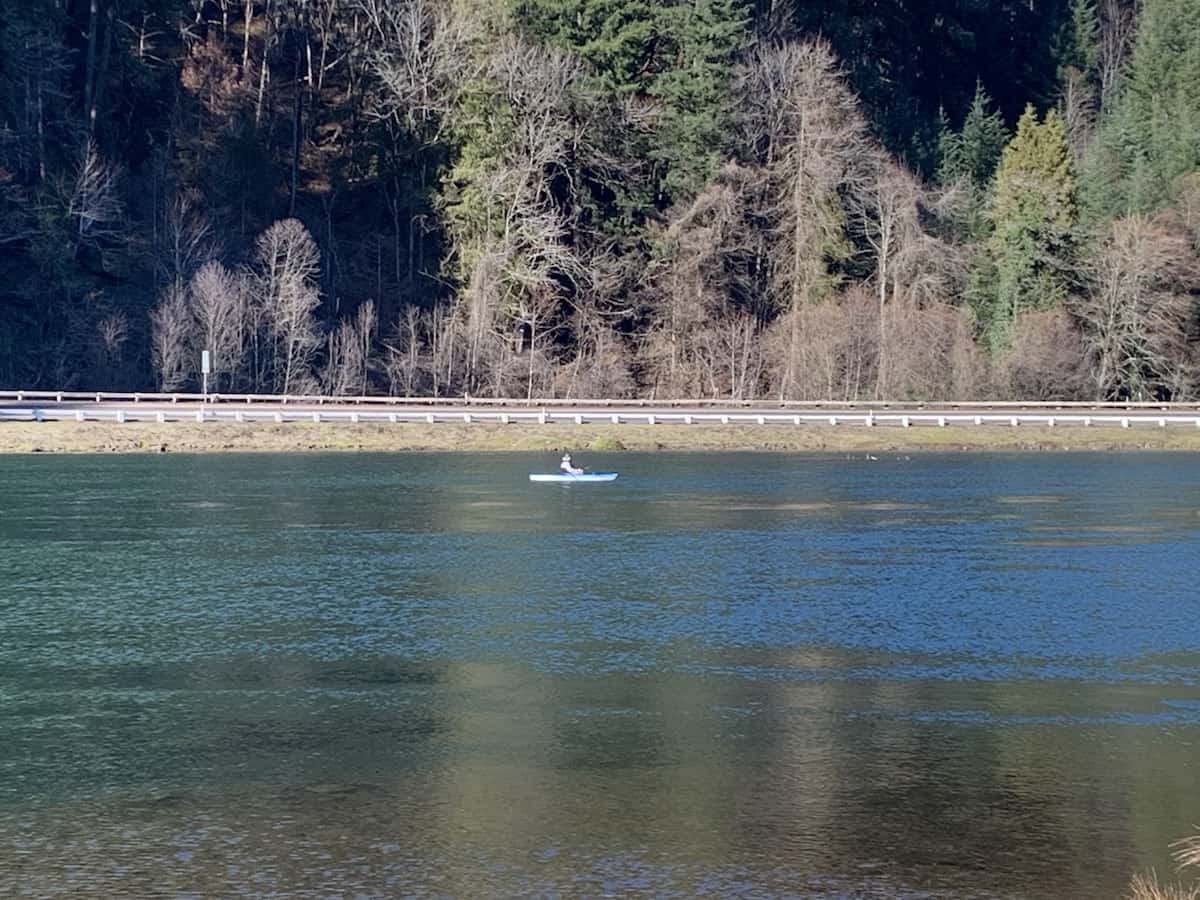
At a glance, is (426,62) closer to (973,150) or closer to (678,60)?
(678,60)

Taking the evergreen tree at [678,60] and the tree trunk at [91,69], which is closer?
the evergreen tree at [678,60]

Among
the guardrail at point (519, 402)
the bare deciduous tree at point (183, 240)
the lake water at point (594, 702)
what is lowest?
the lake water at point (594, 702)

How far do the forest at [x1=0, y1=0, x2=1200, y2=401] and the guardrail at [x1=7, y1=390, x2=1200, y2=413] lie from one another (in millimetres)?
2291

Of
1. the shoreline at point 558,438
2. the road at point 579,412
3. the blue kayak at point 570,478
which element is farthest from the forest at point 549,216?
the blue kayak at point 570,478

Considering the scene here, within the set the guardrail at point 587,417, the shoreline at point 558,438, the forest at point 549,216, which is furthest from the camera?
the forest at point 549,216

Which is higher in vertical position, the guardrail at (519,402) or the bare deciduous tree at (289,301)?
the bare deciduous tree at (289,301)

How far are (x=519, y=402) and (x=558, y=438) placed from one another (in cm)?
1103

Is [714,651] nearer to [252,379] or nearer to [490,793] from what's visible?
[490,793]

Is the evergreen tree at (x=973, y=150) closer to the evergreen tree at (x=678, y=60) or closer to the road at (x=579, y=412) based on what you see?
the evergreen tree at (x=678, y=60)

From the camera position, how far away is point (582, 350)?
331ft

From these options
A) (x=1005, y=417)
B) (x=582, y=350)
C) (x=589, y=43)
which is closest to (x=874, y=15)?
(x=589, y=43)

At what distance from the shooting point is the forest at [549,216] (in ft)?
310

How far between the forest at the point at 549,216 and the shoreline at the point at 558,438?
1121 cm

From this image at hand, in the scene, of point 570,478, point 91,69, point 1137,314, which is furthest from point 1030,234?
point 91,69
